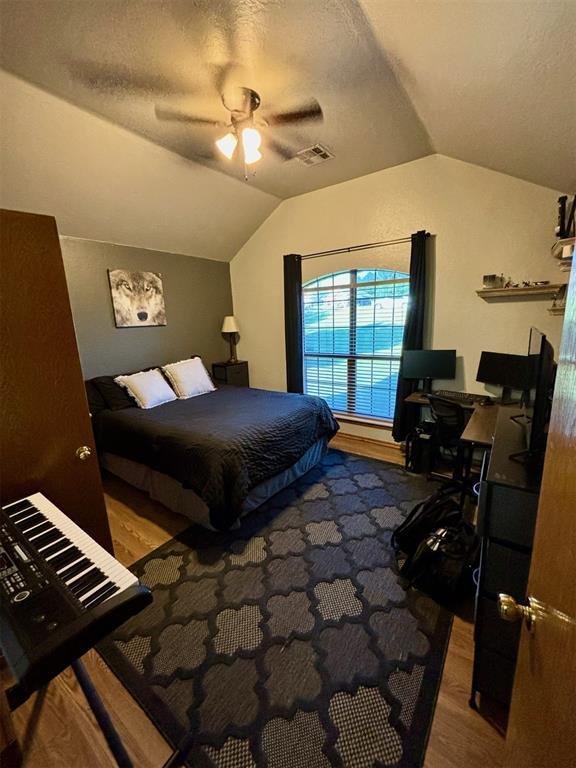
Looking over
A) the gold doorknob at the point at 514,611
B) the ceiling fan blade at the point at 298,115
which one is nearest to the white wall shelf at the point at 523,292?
the ceiling fan blade at the point at 298,115

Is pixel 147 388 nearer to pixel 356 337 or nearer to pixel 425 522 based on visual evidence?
pixel 356 337

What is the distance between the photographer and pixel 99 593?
33.5 inches

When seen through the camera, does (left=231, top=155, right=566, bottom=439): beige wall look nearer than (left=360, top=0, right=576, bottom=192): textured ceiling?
No

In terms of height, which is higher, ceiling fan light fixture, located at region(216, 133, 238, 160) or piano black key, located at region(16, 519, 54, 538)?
ceiling fan light fixture, located at region(216, 133, 238, 160)

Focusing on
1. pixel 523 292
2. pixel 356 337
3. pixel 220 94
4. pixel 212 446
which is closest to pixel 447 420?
pixel 523 292

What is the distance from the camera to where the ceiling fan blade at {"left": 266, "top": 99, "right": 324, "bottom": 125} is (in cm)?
212

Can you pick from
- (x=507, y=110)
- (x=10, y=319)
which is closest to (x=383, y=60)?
(x=507, y=110)

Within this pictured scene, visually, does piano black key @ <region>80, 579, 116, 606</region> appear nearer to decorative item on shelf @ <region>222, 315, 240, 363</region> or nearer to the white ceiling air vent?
the white ceiling air vent

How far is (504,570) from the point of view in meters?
1.07

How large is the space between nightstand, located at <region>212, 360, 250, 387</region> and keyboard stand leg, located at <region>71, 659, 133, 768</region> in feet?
10.9

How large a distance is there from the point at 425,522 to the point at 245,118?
2.84 m

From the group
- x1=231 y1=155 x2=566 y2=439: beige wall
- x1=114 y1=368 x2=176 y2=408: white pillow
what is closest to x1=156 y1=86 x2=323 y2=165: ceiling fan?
x1=231 y1=155 x2=566 y2=439: beige wall

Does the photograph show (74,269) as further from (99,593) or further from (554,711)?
(554,711)

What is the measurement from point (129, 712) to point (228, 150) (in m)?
2.95
